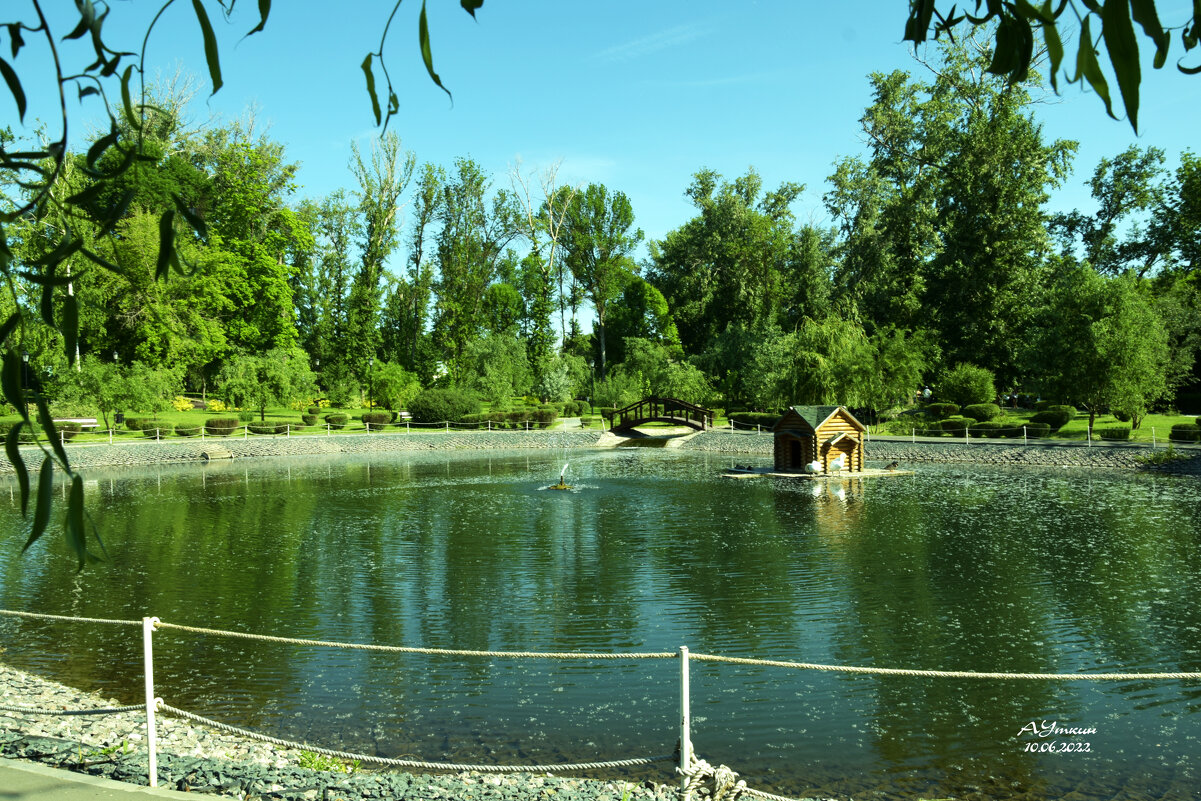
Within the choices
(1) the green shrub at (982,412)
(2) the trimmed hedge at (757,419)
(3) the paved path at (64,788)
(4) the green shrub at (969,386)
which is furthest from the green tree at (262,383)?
(3) the paved path at (64,788)

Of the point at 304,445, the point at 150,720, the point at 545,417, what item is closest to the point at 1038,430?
the point at 545,417

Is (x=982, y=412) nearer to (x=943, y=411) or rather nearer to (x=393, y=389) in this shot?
(x=943, y=411)

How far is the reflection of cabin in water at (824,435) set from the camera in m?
35.1

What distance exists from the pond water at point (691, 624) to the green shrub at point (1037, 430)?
15.0 m

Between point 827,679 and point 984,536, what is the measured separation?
11802mm

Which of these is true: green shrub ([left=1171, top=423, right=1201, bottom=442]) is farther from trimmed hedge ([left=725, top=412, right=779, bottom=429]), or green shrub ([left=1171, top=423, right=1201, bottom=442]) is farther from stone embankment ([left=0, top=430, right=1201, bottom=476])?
trimmed hedge ([left=725, top=412, right=779, bottom=429])

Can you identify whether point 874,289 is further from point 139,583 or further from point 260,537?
point 139,583

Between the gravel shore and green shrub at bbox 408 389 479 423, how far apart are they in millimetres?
48694

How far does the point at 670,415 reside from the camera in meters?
58.2

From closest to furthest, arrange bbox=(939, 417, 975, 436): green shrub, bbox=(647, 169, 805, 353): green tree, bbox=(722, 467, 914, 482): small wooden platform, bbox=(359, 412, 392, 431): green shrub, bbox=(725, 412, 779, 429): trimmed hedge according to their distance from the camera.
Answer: bbox=(722, 467, 914, 482): small wooden platform → bbox=(939, 417, 975, 436): green shrub → bbox=(725, 412, 779, 429): trimmed hedge → bbox=(359, 412, 392, 431): green shrub → bbox=(647, 169, 805, 353): green tree

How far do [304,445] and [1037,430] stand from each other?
3932 cm

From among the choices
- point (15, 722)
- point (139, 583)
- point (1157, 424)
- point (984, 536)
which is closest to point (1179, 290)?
point (1157, 424)

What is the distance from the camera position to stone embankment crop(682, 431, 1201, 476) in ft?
112

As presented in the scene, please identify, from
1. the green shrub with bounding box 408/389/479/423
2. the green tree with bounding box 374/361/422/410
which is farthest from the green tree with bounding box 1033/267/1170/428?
the green tree with bounding box 374/361/422/410
